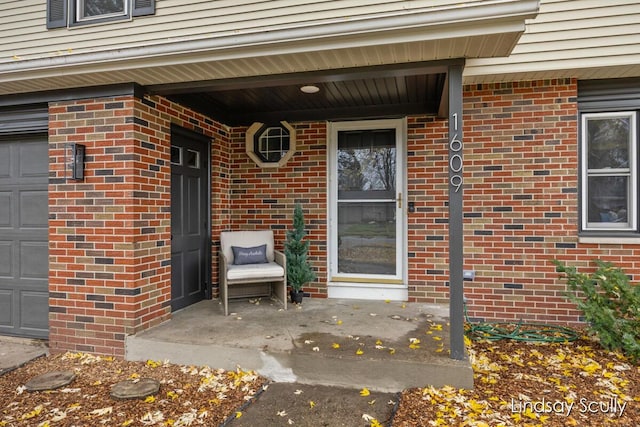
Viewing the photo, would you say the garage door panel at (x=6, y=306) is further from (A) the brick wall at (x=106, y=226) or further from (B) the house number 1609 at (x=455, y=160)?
(B) the house number 1609 at (x=455, y=160)

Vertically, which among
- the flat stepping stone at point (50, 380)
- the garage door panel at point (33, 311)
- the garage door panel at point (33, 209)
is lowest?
the flat stepping stone at point (50, 380)

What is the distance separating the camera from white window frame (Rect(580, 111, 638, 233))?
424 centimetres

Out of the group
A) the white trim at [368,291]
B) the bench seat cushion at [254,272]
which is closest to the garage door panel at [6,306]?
the bench seat cushion at [254,272]

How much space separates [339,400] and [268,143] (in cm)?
346

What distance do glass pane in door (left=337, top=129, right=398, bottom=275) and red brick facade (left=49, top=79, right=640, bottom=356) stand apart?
0.25m

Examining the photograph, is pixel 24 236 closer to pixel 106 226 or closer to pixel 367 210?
pixel 106 226

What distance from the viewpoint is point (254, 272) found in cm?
434

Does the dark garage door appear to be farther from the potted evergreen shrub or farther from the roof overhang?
the potted evergreen shrub

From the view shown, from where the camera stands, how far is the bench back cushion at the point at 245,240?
4.82 m

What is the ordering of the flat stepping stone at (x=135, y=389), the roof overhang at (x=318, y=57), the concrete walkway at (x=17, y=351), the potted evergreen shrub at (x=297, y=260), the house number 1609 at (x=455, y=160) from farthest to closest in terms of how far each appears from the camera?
the potted evergreen shrub at (x=297, y=260)
the concrete walkway at (x=17, y=351)
the house number 1609 at (x=455, y=160)
the flat stepping stone at (x=135, y=389)
the roof overhang at (x=318, y=57)

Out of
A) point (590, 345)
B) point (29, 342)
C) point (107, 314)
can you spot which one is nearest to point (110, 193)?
point (107, 314)

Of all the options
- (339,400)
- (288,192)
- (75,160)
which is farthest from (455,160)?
(75,160)

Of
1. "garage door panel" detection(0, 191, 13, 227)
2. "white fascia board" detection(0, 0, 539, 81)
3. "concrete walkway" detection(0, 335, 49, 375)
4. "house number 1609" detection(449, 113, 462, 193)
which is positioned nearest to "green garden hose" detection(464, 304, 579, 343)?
"house number 1609" detection(449, 113, 462, 193)

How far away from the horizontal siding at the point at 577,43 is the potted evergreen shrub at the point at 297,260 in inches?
97.9
